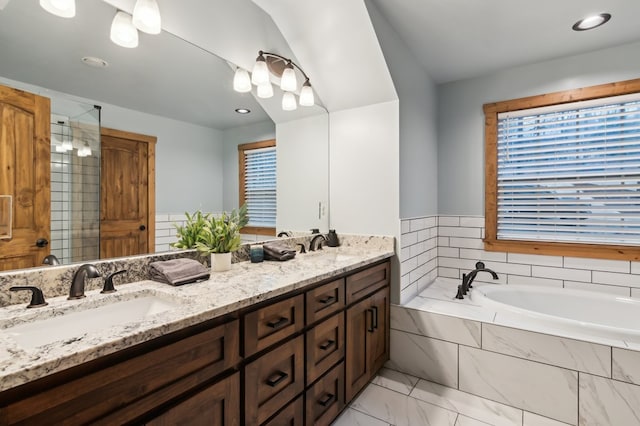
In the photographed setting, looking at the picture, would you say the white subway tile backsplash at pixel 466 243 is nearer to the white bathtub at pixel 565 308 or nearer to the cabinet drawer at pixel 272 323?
the white bathtub at pixel 565 308

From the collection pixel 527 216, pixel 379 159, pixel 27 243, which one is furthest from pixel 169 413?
pixel 527 216

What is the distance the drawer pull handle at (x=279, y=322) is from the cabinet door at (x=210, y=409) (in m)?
0.22

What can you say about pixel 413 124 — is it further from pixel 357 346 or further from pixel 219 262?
pixel 219 262

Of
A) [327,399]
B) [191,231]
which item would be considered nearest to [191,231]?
[191,231]

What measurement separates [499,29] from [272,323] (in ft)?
8.07

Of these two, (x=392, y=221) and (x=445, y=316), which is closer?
(x=445, y=316)

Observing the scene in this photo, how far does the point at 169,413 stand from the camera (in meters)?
0.89

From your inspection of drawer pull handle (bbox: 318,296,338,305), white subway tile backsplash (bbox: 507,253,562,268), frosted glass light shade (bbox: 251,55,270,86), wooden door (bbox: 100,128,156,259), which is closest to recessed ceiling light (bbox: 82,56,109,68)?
wooden door (bbox: 100,128,156,259)

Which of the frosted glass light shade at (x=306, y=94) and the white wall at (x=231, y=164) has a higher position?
the frosted glass light shade at (x=306, y=94)

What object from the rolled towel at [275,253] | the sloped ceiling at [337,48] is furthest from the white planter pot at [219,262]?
the sloped ceiling at [337,48]

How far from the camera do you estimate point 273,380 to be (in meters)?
1.27

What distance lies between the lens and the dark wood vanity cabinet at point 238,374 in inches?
28.5

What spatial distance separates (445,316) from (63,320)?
6.80 ft

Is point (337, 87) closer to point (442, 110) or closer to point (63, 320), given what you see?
point (442, 110)
